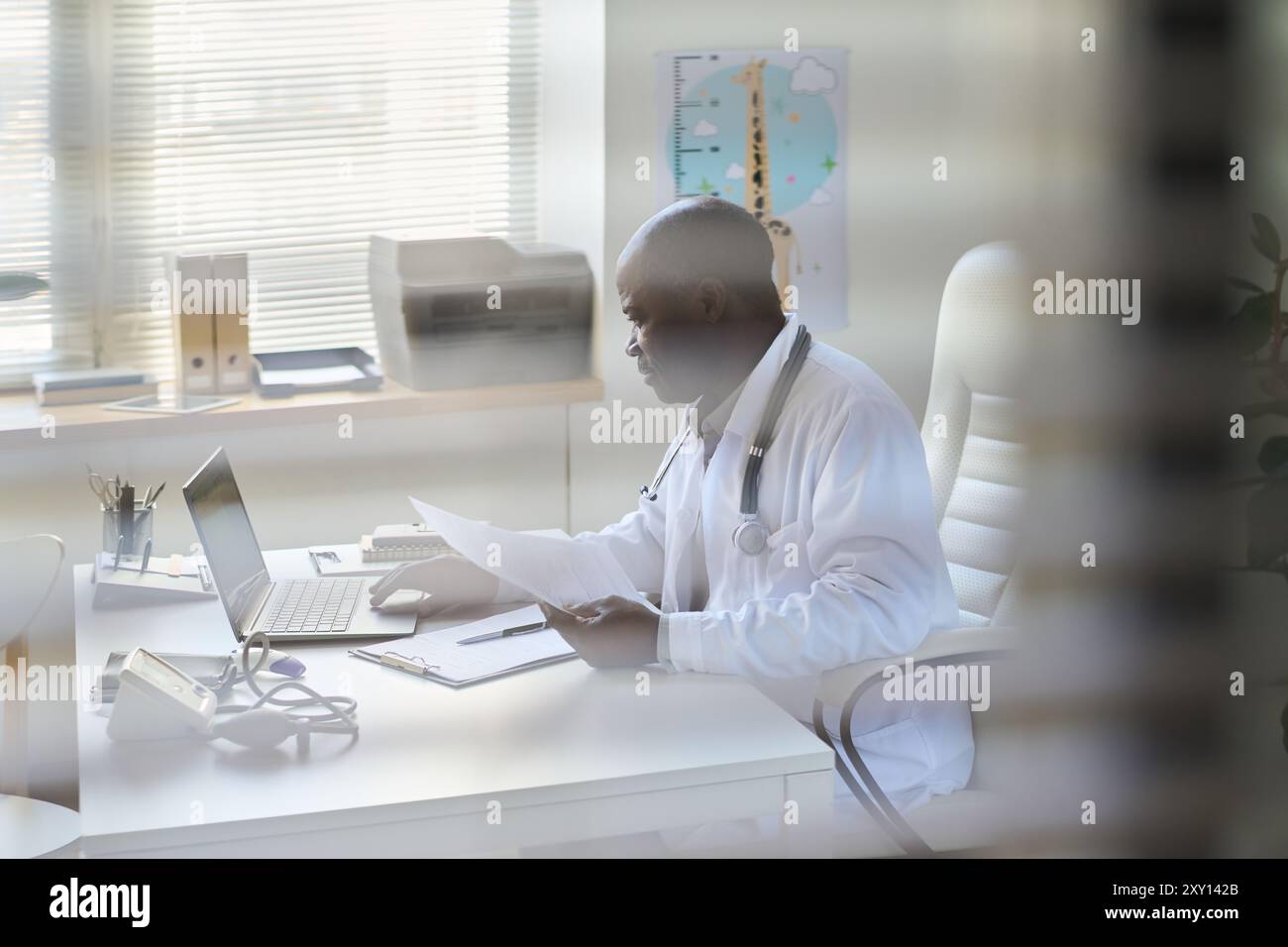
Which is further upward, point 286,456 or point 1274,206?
point 1274,206

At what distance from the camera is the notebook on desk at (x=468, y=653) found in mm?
1323

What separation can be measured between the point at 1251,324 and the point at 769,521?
723mm

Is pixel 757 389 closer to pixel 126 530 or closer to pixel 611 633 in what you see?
pixel 611 633

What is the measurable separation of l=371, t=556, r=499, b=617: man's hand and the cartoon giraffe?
0.92 m

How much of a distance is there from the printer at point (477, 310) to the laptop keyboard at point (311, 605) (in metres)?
0.58

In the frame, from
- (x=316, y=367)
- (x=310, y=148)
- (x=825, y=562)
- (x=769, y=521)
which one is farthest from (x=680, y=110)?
(x=825, y=562)

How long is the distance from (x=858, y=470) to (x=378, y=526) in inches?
32.2

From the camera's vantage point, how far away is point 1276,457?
3.42 feet

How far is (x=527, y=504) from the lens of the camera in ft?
7.46

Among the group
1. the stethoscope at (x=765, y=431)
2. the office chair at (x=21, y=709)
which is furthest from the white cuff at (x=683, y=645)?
the office chair at (x=21, y=709)

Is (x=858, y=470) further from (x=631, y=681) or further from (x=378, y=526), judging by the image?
(x=378, y=526)

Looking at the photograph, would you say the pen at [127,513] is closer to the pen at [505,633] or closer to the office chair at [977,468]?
the pen at [505,633]

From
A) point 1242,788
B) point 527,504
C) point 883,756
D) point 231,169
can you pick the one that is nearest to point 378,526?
point 527,504

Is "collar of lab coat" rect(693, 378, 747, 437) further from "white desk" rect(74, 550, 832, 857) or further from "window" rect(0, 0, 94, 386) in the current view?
"window" rect(0, 0, 94, 386)
